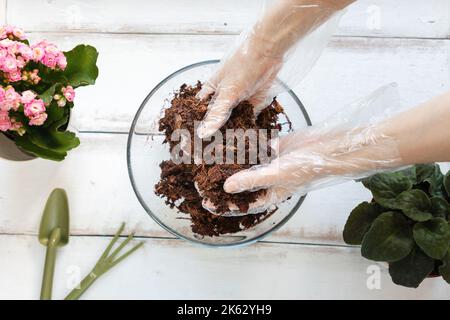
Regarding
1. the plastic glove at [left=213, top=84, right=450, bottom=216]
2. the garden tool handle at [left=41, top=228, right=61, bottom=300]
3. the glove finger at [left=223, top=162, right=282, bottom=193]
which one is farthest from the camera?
the garden tool handle at [left=41, top=228, right=61, bottom=300]

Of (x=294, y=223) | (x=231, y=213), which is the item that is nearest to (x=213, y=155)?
(x=231, y=213)

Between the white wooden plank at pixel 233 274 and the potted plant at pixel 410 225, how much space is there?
142mm

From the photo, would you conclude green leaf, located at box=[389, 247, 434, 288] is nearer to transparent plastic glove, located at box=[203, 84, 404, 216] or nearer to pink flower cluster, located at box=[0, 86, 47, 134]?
transparent plastic glove, located at box=[203, 84, 404, 216]


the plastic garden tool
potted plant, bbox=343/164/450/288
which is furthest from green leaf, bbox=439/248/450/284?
the plastic garden tool

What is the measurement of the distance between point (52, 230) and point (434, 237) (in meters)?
0.63

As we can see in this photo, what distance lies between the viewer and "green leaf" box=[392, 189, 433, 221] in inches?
28.5

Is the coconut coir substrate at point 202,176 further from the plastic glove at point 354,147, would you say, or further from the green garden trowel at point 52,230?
the green garden trowel at point 52,230

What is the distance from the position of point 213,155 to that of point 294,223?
0.29 meters

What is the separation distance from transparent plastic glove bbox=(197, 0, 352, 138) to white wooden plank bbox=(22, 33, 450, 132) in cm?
20

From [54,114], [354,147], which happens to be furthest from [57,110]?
[354,147]

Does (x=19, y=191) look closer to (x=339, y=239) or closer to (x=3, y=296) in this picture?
(x=3, y=296)

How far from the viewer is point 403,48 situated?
921 mm

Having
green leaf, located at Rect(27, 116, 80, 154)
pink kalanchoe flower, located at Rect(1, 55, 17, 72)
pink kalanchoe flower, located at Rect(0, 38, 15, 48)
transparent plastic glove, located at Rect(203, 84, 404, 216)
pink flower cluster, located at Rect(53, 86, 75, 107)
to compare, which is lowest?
transparent plastic glove, located at Rect(203, 84, 404, 216)

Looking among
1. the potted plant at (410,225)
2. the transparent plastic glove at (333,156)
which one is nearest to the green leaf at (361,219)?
the potted plant at (410,225)
